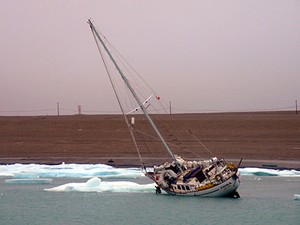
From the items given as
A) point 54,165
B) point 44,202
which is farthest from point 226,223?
point 54,165

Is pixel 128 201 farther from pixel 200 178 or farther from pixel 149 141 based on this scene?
pixel 149 141

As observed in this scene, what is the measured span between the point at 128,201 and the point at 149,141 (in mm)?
36433

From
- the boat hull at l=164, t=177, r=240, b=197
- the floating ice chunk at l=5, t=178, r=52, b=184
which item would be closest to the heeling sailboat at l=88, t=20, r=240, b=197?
the boat hull at l=164, t=177, r=240, b=197

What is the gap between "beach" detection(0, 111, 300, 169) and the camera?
262 ft

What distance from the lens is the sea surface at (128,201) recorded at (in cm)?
4906

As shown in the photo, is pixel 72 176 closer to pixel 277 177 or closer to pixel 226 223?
pixel 277 177

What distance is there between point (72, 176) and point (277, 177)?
45.8 ft

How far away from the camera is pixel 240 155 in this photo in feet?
263

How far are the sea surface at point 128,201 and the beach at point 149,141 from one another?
296 inches

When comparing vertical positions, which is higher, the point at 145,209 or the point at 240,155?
the point at 240,155

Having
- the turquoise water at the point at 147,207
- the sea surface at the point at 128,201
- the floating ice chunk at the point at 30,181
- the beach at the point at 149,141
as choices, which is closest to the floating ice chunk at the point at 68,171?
the sea surface at the point at 128,201

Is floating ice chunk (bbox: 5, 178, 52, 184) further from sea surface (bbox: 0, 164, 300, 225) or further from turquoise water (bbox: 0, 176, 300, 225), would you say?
turquoise water (bbox: 0, 176, 300, 225)

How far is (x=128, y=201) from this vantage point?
55406 millimetres

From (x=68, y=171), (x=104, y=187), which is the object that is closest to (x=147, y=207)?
(x=104, y=187)
